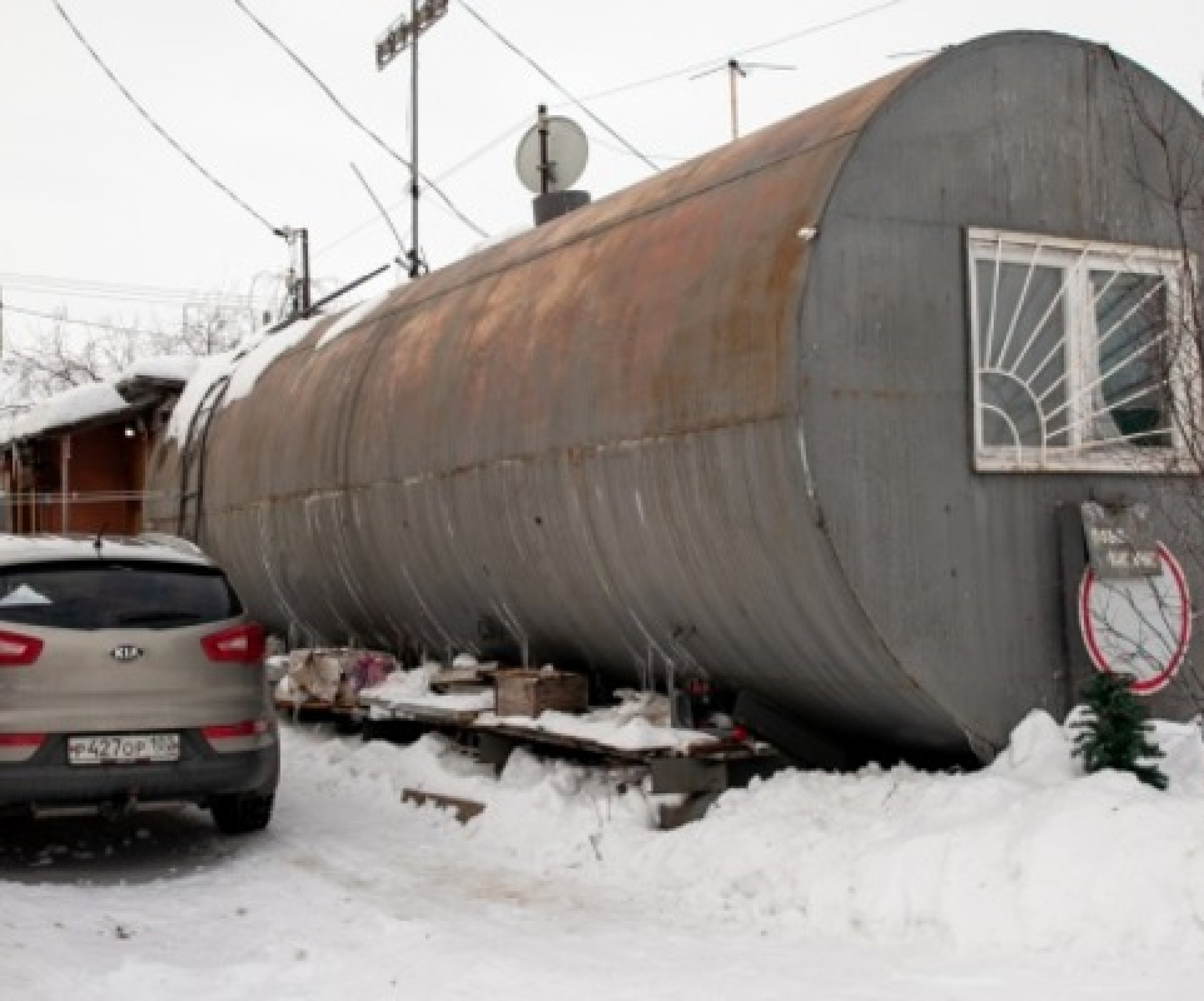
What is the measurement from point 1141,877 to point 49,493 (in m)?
17.6

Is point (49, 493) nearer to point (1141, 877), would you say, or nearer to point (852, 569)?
point (852, 569)

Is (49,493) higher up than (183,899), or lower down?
higher up

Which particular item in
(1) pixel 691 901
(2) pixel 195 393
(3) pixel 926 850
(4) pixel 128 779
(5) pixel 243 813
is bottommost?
(1) pixel 691 901

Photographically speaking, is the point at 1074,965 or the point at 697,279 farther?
the point at 697,279

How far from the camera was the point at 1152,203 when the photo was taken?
7883mm

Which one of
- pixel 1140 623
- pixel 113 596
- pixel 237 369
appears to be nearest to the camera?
pixel 1140 623

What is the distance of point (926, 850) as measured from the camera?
237 inches

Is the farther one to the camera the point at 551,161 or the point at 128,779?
the point at 551,161

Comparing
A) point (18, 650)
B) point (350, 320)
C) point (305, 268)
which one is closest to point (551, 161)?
point (350, 320)

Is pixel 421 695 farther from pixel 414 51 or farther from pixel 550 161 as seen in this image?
pixel 414 51

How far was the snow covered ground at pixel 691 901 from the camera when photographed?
17.7 feet

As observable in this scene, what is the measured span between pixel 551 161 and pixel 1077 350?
6163 mm

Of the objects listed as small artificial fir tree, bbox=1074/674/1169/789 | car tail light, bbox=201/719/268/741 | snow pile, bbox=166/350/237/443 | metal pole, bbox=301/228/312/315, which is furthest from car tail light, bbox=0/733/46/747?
metal pole, bbox=301/228/312/315

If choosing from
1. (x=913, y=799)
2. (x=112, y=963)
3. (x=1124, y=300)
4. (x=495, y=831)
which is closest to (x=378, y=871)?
(x=495, y=831)
